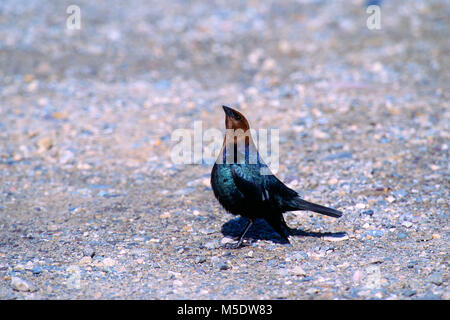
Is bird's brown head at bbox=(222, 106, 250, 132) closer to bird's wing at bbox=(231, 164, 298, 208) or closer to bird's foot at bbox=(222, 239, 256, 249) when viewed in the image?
bird's wing at bbox=(231, 164, 298, 208)

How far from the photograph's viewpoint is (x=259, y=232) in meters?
5.26

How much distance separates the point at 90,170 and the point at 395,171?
131 inches

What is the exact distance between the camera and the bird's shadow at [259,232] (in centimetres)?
507

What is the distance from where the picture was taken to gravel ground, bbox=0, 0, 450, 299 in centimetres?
446

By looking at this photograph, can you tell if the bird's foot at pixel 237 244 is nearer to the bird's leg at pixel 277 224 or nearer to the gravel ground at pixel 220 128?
the gravel ground at pixel 220 128

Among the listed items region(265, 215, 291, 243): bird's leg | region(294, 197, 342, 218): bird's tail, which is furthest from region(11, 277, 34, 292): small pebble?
region(294, 197, 342, 218): bird's tail

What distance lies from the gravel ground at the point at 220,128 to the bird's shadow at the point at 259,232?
0.03m

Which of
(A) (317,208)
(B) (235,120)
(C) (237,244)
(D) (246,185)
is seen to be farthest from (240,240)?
(B) (235,120)

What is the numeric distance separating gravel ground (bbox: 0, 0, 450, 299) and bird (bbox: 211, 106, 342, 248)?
33 centimetres

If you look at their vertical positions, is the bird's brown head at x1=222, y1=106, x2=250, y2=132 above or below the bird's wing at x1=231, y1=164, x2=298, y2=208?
above

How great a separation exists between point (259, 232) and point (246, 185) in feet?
2.40
